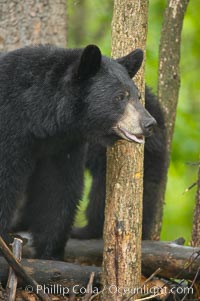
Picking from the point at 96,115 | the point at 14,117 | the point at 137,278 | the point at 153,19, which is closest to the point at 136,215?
the point at 137,278

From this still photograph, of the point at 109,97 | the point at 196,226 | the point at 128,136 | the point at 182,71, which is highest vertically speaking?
the point at 109,97

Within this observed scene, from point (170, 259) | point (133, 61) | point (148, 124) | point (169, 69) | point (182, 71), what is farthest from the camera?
point (182, 71)

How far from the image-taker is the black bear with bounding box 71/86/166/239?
7.96 meters

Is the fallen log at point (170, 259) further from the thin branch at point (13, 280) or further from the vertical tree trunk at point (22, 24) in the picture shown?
the vertical tree trunk at point (22, 24)

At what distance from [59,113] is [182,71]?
7.44 metres

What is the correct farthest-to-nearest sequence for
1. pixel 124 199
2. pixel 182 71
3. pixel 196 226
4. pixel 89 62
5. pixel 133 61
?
pixel 182 71 < pixel 196 226 < pixel 89 62 < pixel 133 61 < pixel 124 199

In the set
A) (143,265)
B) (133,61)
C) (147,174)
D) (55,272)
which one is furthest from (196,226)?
(133,61)

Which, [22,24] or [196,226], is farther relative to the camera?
[22,24]

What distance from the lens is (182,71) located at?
13703mm

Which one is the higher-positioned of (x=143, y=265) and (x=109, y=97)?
(x=109, y=97)

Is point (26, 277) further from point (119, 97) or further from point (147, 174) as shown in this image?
point (147, 174)

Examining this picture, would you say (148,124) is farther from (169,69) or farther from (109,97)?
(169,69)

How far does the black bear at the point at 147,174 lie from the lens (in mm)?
7957

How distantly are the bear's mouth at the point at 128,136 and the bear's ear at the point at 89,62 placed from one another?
0.59 meters
